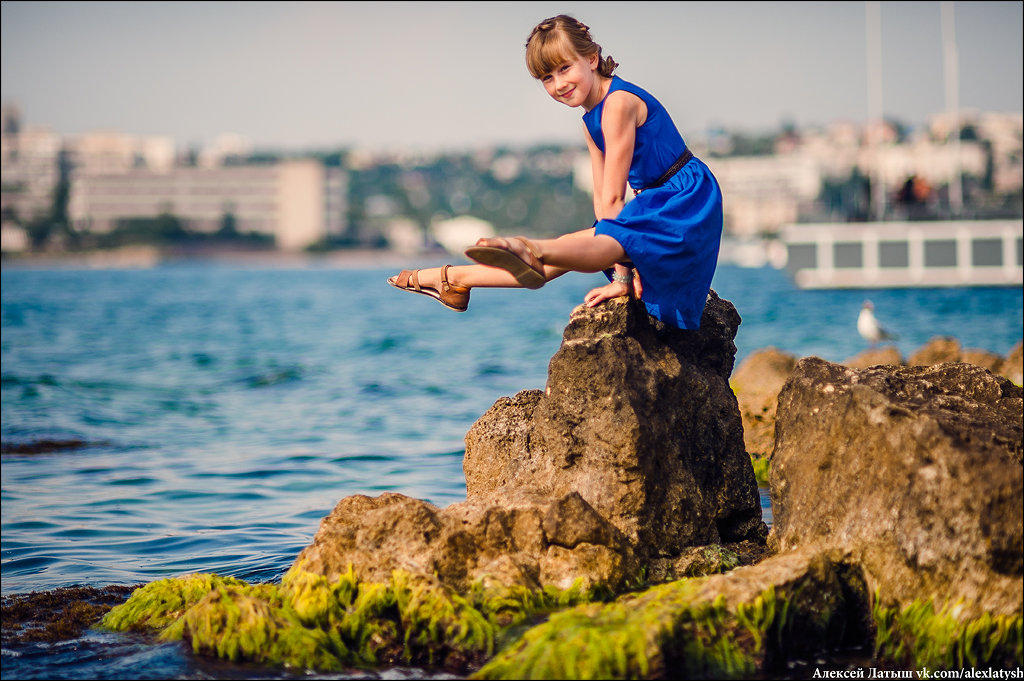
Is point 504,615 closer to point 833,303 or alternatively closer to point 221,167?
point 833,303

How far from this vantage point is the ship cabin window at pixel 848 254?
4997 centimetres

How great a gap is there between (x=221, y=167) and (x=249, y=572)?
7648 inches

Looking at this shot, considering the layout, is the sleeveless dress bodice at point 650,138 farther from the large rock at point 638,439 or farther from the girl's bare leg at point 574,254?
the large rock at point 638,439

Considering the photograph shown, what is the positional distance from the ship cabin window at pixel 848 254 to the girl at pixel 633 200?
46971mm

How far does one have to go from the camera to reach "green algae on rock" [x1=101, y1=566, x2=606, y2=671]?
4.34 metres

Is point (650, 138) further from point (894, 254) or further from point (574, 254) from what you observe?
point (894, 254)

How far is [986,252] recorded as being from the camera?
4744cm

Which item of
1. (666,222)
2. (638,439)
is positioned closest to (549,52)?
(666,222)

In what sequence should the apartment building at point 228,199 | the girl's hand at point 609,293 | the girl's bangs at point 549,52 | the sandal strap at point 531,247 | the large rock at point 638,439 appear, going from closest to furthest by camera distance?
the sandal strap at point 531,247, the large rock at point 638,439, the girl's bangs at point 549,52, the girl's hand at point 609,293, the apartment building at point 228,199

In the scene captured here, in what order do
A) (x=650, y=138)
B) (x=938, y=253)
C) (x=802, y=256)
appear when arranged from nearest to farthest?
(x=650, y=138) → (x=938, y=253) → (x=802, y=256)

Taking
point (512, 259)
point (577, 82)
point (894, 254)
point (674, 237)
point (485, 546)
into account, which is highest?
point (894, 254)

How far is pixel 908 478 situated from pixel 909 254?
154 feet

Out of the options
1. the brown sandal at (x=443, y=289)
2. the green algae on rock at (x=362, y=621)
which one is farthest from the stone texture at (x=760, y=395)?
the green algae on rock at (x=362, y=621)

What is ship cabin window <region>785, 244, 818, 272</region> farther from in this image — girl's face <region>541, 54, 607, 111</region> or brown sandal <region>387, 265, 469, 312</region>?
girl's face <region>541, 54, 607, 111</region>
